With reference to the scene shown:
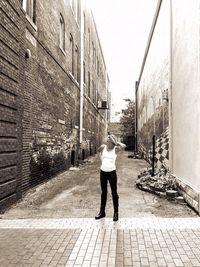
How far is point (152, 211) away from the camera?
284 inches

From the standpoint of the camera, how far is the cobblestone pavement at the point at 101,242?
432 centimetres

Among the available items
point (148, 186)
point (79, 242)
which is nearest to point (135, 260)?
point (79, 242)

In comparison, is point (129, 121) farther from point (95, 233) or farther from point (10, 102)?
point (95, 233)

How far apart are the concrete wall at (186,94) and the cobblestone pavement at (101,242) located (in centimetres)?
171

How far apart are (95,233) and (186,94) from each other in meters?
4.34

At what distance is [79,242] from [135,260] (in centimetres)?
104

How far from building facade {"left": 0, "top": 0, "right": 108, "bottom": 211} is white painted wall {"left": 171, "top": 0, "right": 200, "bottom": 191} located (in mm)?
4027

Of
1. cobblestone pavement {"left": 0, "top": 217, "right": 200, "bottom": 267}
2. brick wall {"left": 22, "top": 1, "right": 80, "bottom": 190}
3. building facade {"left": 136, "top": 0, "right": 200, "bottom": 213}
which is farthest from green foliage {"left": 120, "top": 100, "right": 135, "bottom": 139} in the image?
cobblestone pavement {"left": 0, "top": 217, "right": 200, "bottom": 267}

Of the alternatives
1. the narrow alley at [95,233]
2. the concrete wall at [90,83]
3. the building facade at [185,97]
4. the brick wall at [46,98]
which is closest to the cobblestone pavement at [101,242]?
the narrow alley at [95,233]

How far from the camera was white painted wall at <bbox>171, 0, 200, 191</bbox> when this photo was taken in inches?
285

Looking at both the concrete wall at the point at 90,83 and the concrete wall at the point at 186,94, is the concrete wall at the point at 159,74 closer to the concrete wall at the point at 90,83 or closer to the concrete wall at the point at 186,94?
the concrete wall at the point at 186,94

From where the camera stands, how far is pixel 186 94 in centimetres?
823

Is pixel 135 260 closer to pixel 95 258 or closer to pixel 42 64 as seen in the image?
pixel 95 258

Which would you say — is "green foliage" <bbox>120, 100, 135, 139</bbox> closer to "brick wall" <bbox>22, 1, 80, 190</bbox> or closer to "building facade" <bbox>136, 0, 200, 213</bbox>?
"brick wall" <bbox>22, 1, 80, 190</bbox>
